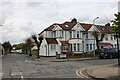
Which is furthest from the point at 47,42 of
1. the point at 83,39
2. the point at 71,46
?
the point at 83,39

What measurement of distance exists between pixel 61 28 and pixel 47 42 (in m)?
4.63

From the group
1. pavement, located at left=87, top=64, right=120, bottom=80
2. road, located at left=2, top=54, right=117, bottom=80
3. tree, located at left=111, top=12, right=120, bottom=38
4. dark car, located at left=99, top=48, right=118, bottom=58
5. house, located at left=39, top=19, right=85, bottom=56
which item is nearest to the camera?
pavement, located at left=87, top=64, right=120, bottom=80

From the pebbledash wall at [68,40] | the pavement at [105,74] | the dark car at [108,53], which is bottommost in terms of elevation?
the pavement at [105,74]

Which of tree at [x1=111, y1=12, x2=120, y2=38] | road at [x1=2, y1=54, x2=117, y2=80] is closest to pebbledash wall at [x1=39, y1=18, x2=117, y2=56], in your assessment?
road at [x1=2, y1=54, x2=117, y2=80]

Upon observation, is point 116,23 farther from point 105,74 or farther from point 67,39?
point 67,39

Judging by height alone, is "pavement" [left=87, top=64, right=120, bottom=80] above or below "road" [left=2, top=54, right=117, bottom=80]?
above

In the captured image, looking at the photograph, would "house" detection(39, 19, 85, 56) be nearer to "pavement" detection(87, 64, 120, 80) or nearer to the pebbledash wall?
the pebbledash wall

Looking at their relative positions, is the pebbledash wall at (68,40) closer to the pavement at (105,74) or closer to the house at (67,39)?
the house at (67,39)

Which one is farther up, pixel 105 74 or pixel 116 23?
pixel 116 23

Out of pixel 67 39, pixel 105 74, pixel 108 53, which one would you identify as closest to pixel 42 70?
pixel 105 74

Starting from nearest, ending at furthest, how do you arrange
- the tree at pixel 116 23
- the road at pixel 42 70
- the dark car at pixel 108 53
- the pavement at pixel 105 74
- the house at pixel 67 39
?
the pavement at pixel 105 74 < the road at pixel 42 70 < the tree at pixel 116 23 < the dark car at pixel 108 53 < the house at pixel 67 39

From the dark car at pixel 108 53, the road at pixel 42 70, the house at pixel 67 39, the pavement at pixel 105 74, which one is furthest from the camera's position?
the house at pixel 67 39

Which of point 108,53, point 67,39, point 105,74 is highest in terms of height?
point 67,39

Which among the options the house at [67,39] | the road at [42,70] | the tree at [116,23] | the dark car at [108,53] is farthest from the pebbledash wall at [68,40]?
the tree at [116,23]
